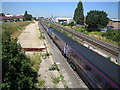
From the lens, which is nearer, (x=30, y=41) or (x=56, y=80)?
(x=56, y=80)

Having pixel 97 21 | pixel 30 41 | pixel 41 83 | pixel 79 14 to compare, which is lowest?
pixel 41 83

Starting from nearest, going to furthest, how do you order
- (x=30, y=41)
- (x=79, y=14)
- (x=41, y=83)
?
(x=41, y=83) < (x=30, y=41) < (x=79, y=14)

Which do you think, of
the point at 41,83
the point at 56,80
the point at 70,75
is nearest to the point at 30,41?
the point at 70,75

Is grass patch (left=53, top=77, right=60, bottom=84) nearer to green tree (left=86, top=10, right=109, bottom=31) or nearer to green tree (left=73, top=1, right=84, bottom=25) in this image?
green tree (left=86, top=10, right=109, bottom=31)

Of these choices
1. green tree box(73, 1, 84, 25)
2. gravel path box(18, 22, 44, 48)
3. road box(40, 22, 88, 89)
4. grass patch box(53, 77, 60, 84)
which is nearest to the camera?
road box(40, 22, 88, 89)

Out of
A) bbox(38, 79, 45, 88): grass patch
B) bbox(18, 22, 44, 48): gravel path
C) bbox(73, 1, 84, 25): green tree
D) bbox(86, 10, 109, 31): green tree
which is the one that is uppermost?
bbox(73, 1, 84, 25): green tree

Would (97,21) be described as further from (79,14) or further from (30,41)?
(79,14)

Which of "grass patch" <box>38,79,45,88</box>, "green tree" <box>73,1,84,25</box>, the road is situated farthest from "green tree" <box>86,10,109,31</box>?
"grass patch" <box>38,79,45,88</box>

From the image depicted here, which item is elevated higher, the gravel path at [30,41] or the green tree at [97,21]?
the green tree at [97,21]

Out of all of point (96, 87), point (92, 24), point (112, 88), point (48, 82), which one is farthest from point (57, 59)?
point (92, 24)

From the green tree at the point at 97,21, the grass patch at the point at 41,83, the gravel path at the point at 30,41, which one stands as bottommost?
the grass patch at the point at 41,83

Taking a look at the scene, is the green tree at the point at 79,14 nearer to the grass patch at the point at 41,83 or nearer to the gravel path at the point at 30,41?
the gravel path at the point at 30,41

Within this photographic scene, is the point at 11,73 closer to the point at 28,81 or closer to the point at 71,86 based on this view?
the point at 28,81

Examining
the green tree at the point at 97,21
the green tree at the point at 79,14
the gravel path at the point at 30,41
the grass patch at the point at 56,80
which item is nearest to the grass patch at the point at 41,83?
the grass patch at the point at 56,80
